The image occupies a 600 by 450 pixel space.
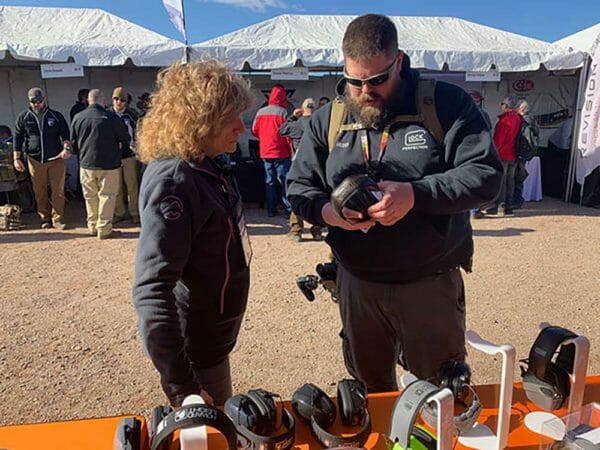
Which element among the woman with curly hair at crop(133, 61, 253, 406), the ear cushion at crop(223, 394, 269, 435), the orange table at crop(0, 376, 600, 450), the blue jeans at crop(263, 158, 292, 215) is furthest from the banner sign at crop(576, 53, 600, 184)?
the ear cushion at crop(223, 394, 269, 435)

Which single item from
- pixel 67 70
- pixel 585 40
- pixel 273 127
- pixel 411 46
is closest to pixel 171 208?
pixel 273 127

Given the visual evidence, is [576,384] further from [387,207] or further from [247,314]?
[247,314]

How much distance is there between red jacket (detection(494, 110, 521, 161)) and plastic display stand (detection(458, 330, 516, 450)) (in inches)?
315

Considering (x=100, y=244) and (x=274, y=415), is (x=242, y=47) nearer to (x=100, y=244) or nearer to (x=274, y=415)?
(x=100, y=244)

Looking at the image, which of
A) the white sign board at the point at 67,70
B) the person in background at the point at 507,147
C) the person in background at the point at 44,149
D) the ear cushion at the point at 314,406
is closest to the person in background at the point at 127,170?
the person in background at the point at 44,149

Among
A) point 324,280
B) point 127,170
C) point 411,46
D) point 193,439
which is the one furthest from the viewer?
point 411,46

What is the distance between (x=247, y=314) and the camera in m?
4.59

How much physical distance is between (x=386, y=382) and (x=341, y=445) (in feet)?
3.77

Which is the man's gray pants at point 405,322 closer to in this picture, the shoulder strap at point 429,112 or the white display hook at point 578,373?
the shoulder strap at point 429,112

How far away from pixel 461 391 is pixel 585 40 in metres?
10.6

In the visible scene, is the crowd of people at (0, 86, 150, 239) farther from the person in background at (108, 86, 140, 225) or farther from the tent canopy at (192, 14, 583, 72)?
the tent canopy at (192, 14, 583, 72)

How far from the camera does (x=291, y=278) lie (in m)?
5.56

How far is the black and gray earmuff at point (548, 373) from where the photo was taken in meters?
1.28

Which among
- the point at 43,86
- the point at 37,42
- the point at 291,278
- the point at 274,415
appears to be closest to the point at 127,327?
the point at 291,278
